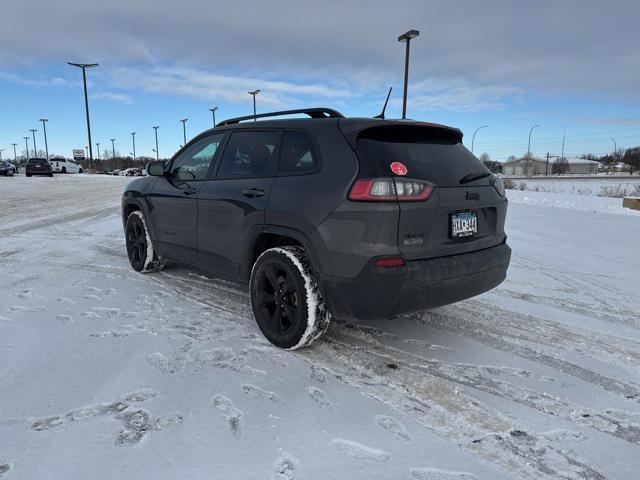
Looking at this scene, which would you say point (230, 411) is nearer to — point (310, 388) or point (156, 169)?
point (310, 388)

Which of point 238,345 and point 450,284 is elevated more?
point 450,284

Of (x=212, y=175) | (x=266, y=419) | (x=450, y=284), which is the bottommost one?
(x=266, y=419)

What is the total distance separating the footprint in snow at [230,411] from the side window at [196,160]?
2239 mm

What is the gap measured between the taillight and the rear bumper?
1.31ft

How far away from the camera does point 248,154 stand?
3.72 metres

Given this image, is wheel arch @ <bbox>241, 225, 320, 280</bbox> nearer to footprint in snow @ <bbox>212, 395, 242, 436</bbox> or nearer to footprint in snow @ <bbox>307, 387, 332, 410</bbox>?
footprint in snow @ <bbox>307, 387, 332, 410</bbox>

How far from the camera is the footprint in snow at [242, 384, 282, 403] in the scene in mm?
2545

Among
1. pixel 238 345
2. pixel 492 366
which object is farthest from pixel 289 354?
pixel 492 366

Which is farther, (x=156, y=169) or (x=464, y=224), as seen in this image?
(x=156, y=169)

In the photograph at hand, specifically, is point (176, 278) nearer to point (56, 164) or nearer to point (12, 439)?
point (12, 439)

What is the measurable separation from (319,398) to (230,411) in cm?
50

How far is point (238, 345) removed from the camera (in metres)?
3.23

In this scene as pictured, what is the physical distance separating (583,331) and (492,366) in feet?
3.88

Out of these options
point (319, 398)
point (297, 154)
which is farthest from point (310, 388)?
point (297, 154)
